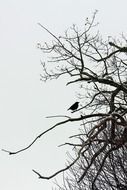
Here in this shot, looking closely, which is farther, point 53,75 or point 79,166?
point 79,166

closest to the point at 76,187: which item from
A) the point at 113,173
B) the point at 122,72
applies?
the point at 113,173

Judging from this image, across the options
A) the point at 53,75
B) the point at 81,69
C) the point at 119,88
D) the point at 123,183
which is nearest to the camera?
the point at 119,88

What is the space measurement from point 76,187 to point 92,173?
134 centimetres

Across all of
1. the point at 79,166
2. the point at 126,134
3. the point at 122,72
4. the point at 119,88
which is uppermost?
the point at 79,166

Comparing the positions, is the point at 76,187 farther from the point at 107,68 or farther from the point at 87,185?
the point at 107,68

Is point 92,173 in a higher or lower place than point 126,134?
higher

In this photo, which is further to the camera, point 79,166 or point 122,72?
point 79,166

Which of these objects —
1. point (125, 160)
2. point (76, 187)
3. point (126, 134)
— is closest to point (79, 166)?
point (76, 187)

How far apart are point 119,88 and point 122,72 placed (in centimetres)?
374

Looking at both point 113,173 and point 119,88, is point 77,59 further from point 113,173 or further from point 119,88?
point 113,173

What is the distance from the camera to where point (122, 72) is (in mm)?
11078

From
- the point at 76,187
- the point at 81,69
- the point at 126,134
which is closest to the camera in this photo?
the point at 126,134

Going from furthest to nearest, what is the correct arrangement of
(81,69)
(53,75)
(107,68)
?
(53,75) < (107,68) < (81,69)

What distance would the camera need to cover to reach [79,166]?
17594 millimetres
